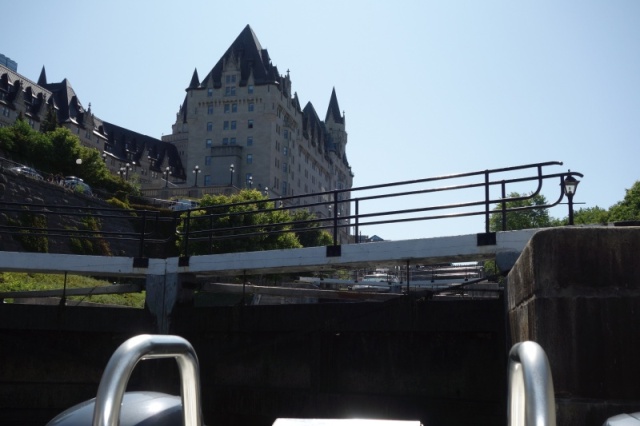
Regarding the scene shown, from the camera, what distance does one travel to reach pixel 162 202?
7856 centimetres

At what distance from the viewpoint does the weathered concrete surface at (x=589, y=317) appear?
5215 mm

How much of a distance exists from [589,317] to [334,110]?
159 metres

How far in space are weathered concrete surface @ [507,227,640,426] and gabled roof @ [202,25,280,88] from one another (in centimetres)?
11144

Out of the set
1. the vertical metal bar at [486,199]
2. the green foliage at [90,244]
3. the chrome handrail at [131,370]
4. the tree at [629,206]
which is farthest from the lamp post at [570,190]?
the tree at [629,206]

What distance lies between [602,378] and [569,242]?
1085 mm

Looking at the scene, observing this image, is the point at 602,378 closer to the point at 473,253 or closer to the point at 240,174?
the point at 473,253

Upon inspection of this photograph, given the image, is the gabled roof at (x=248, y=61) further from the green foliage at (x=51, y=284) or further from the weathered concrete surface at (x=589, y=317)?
the weathered concrete surface at (x=589, y=317)

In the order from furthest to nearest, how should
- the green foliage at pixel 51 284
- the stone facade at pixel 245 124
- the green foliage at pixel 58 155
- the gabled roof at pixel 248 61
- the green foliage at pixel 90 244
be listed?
the gabled roof at pixel 248 61 → the stone facade at pixel 245 124 → the green foliage at pixel 58 155 → the green foliage at pixel 90 244 → the green foliage at pixel 51 284

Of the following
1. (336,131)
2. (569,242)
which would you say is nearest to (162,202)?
(569,242)

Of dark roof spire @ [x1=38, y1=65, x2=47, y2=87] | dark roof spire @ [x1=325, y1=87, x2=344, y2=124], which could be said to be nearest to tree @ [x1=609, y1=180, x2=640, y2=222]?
dark roof spire @ [x1=325, y1=87, x2=344, y2=124]

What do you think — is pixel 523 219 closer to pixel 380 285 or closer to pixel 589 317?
pixel 380 285

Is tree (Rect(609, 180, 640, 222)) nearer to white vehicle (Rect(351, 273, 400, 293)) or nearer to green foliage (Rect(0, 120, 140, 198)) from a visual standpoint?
white vehicle (Rect(351, 273, 400, 293))

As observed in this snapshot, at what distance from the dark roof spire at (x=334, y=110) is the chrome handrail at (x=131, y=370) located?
160045mm

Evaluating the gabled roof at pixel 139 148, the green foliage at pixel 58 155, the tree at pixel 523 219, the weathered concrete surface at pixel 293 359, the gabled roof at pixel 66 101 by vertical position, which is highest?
the gabled roof at pixel 66 101
